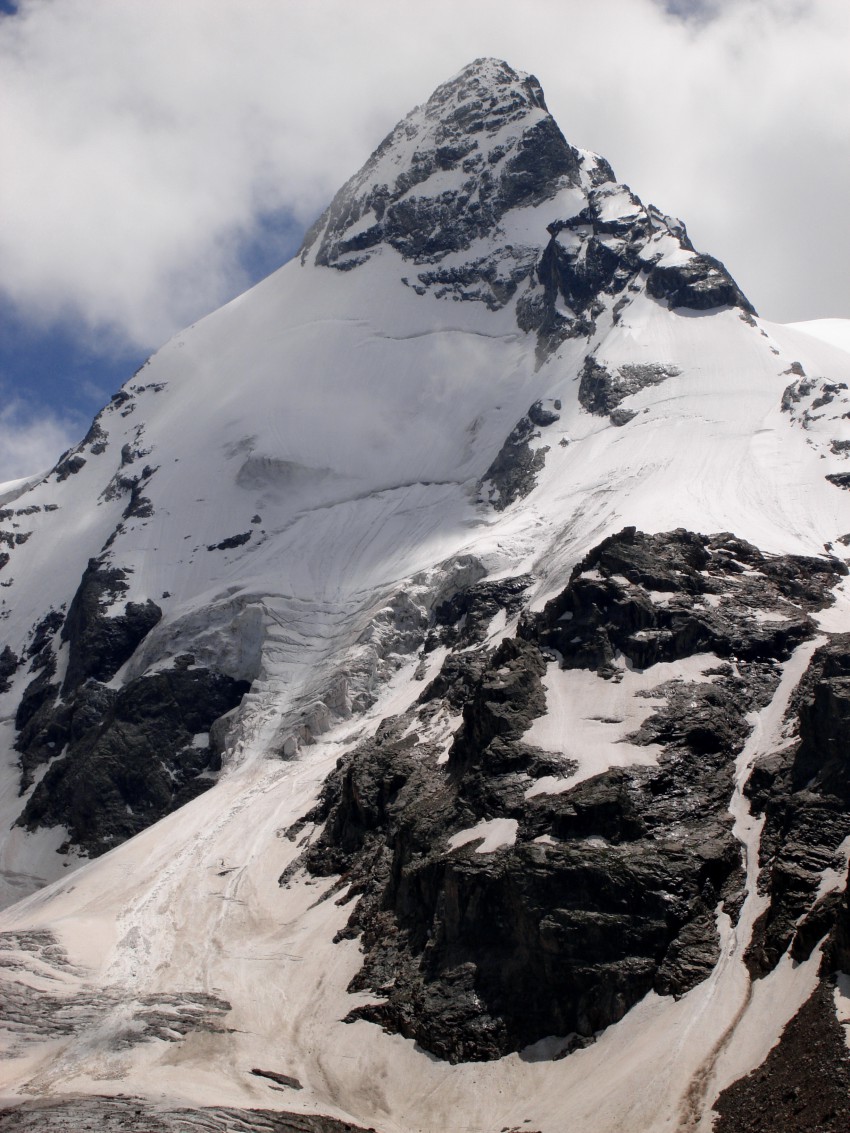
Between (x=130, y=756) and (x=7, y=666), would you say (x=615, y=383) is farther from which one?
(x=7, y=666)

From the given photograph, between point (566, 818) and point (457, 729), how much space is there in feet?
→ 78.8

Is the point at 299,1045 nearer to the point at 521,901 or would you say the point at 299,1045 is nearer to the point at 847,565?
the point at 521,901

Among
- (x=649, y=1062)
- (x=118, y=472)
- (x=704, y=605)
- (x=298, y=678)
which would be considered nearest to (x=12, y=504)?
(x=118, y=472)

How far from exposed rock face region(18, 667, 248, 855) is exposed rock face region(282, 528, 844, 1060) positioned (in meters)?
34.7

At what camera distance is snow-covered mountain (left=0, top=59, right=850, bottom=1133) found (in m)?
55.4

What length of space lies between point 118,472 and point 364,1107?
140858 mm

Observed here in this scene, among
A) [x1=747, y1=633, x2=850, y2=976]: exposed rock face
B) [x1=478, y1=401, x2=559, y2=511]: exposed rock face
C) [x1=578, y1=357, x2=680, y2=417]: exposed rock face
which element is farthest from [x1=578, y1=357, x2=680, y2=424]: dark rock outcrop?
[x1=747, y1=633, x2=850, y2=976]: exposed rock face

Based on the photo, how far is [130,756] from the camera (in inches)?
4973

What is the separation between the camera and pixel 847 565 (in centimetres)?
9919

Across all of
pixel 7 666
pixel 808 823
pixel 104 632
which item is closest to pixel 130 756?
pixel 104 632

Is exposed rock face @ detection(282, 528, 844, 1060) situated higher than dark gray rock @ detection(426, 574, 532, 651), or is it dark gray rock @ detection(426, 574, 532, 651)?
dark gray rock @ detection(426, 574, 532, 651)

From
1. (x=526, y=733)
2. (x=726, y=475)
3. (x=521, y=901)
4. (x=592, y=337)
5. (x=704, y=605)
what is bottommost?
(x=521, y=901)

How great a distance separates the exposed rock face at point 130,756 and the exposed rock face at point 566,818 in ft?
114

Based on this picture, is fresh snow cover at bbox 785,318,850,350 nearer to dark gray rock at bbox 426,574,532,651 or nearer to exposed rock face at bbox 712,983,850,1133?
dark gray rock at bbox 426,574,532,651
